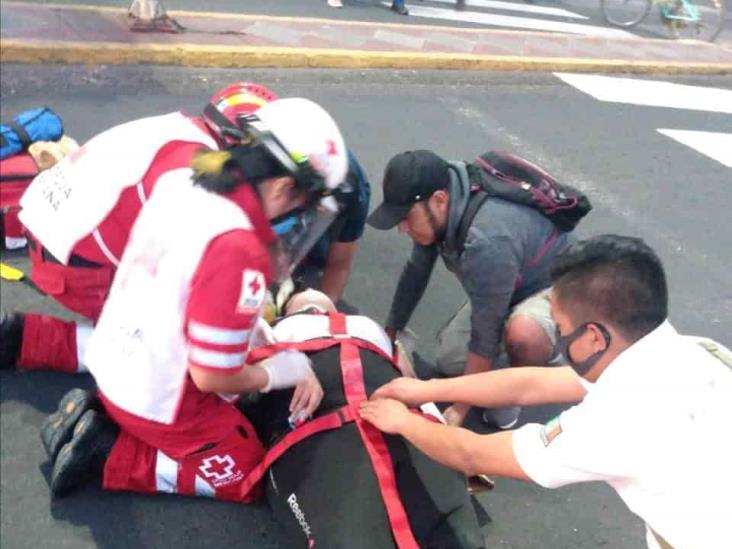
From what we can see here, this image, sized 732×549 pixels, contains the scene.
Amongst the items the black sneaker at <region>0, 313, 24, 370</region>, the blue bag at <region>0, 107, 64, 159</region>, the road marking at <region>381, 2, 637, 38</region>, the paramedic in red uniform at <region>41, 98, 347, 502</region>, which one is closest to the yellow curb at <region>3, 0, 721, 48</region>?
the road marking at <region>381, 2, 637, 38</region>

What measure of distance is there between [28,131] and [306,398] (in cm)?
179

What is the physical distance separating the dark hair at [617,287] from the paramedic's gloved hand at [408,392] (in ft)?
1.64

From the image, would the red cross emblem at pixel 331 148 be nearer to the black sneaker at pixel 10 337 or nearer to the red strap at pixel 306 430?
the red strap at pixel 306 430

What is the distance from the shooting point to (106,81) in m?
4.52

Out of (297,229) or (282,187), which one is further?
(297,229)

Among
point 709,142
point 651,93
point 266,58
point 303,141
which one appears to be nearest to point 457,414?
point 303,141

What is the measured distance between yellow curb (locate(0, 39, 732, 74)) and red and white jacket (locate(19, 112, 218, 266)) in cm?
254

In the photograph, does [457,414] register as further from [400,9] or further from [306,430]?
[400,9]

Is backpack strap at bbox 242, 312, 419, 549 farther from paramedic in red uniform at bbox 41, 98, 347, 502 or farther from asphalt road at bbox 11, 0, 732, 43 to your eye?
asphalt road at bbox 11, 0, 732, 43

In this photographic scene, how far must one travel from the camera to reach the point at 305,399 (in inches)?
79.7

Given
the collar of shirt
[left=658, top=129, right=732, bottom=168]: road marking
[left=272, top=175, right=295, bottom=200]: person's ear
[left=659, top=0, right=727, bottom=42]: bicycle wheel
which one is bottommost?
the collar of shirt

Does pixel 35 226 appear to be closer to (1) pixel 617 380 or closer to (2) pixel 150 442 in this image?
(2) pixel 150 442

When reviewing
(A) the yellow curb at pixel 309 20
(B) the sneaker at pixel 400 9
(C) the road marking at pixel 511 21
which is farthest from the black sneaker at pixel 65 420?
(C) the road marking at pixel 511 21

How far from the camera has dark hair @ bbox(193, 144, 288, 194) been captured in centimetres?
167
